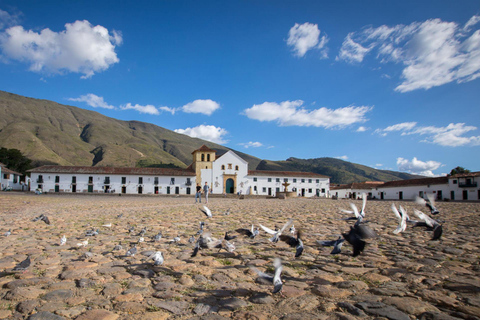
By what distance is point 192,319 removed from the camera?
2010mm

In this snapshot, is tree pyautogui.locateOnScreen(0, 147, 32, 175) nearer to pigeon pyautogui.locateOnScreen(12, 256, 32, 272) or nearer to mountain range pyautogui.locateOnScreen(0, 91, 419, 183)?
mountain range pyautogui.locateOnScreen(0, 91, 419, 183)

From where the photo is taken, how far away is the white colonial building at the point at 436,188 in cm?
4603

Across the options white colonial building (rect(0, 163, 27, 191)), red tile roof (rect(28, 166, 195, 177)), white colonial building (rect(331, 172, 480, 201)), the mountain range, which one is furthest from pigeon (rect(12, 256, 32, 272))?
the mountain range

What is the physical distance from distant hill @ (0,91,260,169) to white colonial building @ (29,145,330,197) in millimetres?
46894

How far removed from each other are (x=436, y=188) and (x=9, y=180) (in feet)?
272

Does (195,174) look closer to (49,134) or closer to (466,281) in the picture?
(466,281)

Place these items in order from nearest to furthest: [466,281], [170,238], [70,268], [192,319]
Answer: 1. [192,319]
2. [466,281]
3. [70,268]
4. [170,238]

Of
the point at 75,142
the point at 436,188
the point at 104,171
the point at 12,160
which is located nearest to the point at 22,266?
the point at 104,171

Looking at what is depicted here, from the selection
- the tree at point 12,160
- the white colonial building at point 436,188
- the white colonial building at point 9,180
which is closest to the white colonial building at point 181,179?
the white colonial building at point 9,180

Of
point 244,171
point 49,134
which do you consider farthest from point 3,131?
point 244,171

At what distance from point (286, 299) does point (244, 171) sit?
56.7 metres

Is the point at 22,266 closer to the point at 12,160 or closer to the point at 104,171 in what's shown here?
the point at 104,171

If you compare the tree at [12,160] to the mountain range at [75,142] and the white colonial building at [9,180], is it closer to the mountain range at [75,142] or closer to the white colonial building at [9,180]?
the white colonial building at [9,180]

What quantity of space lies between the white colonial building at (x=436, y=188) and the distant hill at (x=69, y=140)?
8034 cm
